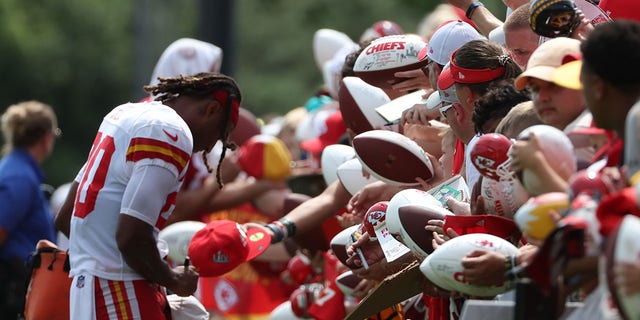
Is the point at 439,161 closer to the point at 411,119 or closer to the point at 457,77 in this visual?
the point at 411,119

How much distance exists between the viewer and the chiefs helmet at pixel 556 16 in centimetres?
502

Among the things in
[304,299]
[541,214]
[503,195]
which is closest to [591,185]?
[541,214]

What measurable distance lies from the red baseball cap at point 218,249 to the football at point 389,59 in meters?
1.12

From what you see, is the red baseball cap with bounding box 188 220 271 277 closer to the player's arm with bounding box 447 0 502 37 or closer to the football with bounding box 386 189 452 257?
the football with bounding box 386 189 452 257

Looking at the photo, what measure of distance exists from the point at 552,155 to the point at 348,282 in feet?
9.49

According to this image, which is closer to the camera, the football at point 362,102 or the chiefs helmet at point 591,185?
the chiefs helmet at point 591,185

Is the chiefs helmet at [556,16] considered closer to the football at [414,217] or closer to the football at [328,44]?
the football at [414,217]

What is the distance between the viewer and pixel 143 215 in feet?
17.0

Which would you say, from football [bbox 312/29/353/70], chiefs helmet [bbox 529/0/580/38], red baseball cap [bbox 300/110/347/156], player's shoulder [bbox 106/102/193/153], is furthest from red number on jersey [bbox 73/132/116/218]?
football [bbox 312/29/353/70]

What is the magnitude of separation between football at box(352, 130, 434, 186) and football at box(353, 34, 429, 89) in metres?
0.87

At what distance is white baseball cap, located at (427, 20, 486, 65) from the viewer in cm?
571

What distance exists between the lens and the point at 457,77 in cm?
521

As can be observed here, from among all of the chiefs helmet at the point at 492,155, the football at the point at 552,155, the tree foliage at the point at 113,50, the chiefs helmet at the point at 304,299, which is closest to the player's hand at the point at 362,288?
the chiefs helmet at the point at 304,299

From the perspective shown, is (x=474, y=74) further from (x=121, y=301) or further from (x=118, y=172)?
(x=121, y=301)
